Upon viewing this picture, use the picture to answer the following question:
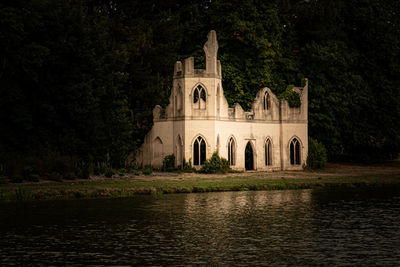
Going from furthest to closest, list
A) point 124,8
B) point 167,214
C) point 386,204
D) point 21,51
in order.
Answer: point 124,8
point 21,51
point 386,204
point 167,214

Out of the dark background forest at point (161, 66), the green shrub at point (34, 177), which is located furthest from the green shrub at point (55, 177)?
the dark background forest at point (161, 66)

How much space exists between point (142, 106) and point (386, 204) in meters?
28.5

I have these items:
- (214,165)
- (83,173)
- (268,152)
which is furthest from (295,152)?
(83,173)

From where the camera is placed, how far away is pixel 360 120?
54875mm

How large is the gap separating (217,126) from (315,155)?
1014cm

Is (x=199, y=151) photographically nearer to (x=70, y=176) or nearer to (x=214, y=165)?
(x=214, y=165)

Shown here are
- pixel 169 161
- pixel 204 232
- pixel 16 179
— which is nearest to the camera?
pixel 204 232

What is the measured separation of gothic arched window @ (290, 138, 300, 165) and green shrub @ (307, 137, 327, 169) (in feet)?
3.11

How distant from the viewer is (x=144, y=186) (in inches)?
1126

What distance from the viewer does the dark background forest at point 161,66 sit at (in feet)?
118

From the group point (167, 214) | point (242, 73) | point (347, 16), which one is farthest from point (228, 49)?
point (167, 214)

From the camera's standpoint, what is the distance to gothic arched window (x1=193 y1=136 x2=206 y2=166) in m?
42.3

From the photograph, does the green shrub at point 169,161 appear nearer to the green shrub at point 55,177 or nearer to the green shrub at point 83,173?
the green shrub at point 83,173

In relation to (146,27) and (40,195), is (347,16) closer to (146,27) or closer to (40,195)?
(146,27)
